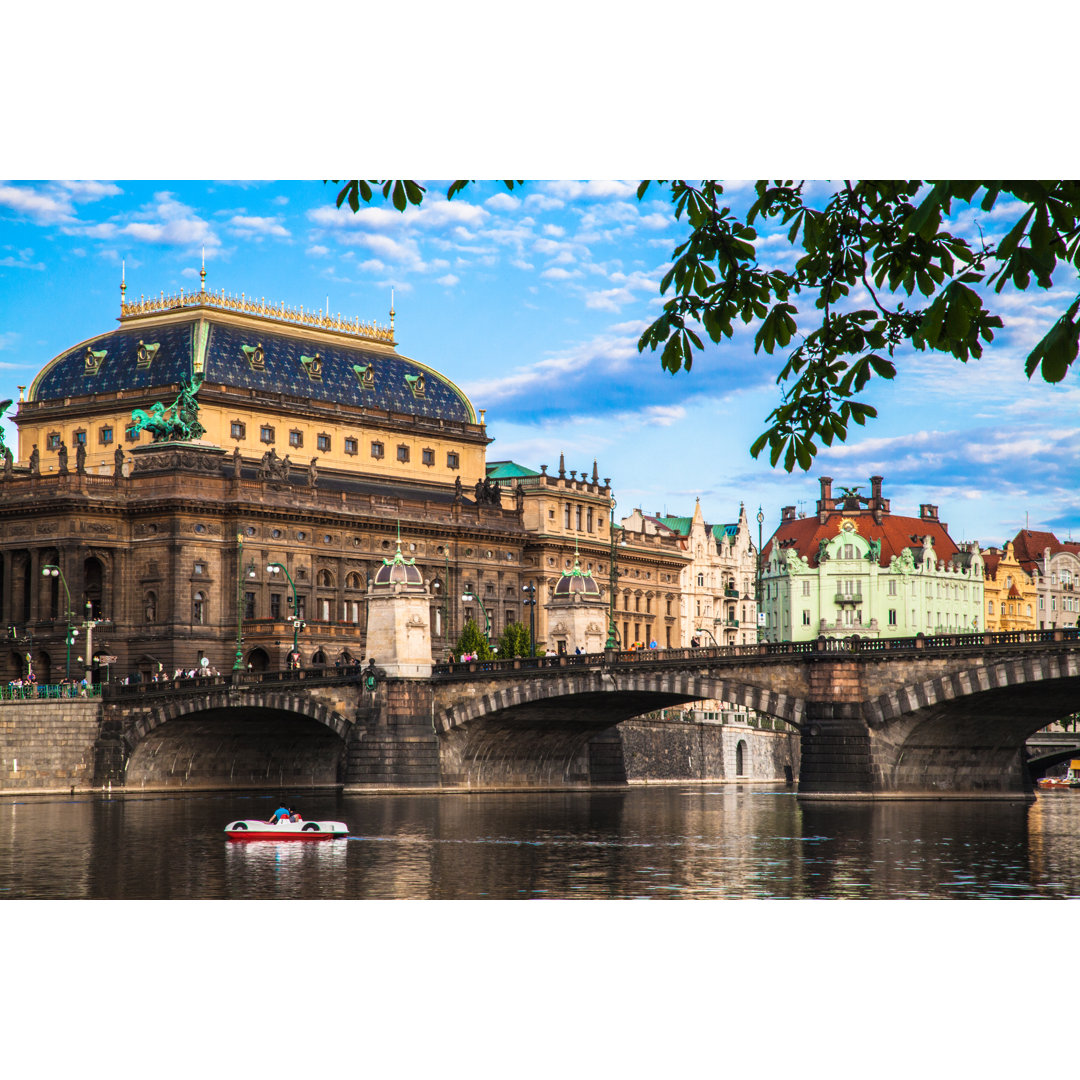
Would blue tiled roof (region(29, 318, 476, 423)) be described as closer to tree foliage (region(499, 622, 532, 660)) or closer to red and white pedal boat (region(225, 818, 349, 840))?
tree foliage (region(499, 622, 532, 660))

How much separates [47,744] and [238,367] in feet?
141

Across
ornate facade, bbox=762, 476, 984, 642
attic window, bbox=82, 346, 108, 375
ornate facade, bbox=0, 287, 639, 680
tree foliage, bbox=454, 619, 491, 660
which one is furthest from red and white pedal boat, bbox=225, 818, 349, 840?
ornate facade, bbox=762, 476, 984, 642

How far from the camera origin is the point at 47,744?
8638 centimetres

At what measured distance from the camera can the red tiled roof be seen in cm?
14712

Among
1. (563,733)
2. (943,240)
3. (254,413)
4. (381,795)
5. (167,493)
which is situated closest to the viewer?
(943,240)

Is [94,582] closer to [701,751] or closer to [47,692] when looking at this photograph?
[47,692]

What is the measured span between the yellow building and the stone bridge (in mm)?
58553

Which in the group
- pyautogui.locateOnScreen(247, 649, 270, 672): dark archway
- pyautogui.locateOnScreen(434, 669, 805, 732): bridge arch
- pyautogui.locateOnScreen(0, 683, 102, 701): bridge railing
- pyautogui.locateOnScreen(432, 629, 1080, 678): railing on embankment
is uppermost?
pyautogui.locateOnScreen(247, 649, 270, 672): dark archway

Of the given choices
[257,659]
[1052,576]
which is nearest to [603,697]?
[257,659]

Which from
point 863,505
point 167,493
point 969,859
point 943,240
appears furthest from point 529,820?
point 863,505

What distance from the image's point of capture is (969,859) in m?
44.0

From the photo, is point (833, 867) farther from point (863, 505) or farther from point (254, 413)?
point (863, 505)

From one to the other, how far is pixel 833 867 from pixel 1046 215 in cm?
2995

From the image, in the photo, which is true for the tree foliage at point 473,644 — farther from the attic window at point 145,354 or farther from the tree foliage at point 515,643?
the attic window at point 145,354
